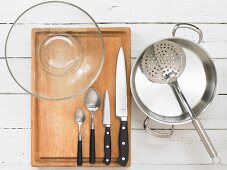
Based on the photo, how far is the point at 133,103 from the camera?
0.96 metres

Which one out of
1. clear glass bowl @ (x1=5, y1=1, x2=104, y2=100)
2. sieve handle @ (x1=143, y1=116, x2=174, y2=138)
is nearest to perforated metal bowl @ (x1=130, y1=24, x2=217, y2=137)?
sieve handle @ (x1=143, y1=116, x2=174, y2=138)

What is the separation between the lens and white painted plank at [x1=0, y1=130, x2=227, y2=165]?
967 mm

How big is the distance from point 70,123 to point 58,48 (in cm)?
17

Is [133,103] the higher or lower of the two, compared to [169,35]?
lower

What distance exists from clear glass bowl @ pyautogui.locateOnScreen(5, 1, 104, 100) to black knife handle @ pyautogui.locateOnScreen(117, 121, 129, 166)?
130 mm

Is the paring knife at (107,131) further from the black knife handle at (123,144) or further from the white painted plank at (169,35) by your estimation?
the white painted plank at (169,35)

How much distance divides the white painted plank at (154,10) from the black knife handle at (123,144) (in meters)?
0.25

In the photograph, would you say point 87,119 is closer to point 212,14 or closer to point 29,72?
point 29,72

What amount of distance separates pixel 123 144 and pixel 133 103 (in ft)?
0.33

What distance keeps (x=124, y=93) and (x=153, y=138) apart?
129 mm

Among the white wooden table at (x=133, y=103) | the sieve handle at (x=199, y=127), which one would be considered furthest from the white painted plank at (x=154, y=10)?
the sieve handle at (x=199, y=127)

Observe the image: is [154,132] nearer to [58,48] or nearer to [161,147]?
[161,147]

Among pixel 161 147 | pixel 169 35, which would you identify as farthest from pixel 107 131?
pixel 169 35

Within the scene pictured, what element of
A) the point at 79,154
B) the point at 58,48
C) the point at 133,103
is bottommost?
the point at 79,154
